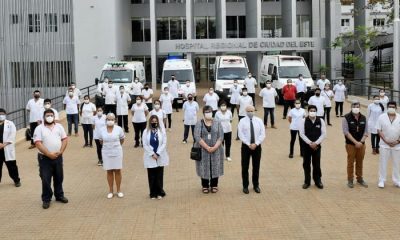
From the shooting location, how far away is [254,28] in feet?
145

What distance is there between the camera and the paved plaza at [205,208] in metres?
8.38

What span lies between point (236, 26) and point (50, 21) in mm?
20501

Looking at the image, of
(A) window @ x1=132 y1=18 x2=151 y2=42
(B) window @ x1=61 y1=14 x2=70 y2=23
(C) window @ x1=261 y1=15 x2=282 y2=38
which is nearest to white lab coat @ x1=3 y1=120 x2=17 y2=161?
(B) window @ x1=61 y1=14 x2=70 y2=23

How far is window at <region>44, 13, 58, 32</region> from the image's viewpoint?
33.8 meters

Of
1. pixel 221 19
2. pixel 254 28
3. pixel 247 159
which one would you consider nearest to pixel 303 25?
pixel 254 28

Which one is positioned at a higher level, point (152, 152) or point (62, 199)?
point (152, 152)

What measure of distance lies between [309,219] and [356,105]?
338cm

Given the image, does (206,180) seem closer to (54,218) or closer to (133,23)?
(54,218)

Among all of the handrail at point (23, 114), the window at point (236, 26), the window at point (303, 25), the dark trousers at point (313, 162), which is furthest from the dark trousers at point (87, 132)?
the window at point (303, 25)

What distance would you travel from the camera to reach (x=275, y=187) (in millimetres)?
11320

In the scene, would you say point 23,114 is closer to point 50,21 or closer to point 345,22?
point 50,21

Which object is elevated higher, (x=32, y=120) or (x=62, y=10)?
(x=62, y=10)

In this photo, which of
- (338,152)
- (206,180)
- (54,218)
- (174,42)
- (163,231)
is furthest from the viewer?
(174,42)

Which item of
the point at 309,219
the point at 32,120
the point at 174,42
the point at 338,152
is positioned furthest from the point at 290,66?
the point at 309,219
